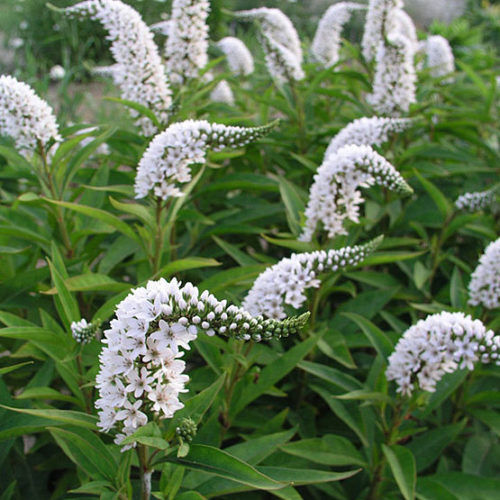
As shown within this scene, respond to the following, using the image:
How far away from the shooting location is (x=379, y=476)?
98.0 inches

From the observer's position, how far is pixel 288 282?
204cm

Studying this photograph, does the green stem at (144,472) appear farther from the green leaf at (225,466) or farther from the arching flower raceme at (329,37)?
the arching flower raceme at (329,37)

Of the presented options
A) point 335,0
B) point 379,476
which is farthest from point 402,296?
point 335,0

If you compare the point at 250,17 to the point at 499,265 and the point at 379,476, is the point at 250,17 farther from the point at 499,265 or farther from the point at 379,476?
the point at 379,476

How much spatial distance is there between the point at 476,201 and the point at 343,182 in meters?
1.09

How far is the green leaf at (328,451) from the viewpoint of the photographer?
2.38 metres

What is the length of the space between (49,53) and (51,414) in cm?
1343

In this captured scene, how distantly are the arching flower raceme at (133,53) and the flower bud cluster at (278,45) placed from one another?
92cm

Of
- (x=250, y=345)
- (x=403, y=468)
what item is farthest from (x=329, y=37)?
(x=403, y=468)

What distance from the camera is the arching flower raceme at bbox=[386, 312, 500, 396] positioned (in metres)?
1.94

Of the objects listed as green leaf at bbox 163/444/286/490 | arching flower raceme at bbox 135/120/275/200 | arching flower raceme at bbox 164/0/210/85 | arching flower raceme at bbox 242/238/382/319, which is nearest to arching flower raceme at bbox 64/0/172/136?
arching flower raceme at bbox 164/0/210/85

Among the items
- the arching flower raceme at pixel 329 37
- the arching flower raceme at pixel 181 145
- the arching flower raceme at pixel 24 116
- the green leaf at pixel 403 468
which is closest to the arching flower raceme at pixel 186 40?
the arching flower raceme at pixel 24 116

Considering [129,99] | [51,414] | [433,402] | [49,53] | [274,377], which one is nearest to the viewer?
[51,414]

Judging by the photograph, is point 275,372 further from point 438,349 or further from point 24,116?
point 24,116
